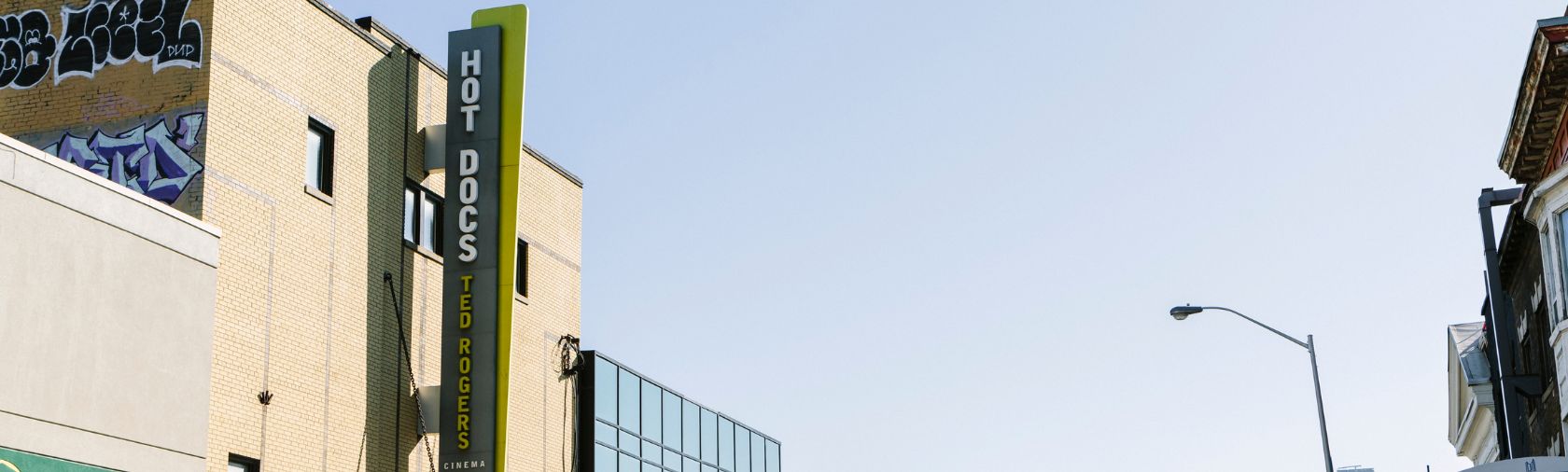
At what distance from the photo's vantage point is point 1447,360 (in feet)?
178

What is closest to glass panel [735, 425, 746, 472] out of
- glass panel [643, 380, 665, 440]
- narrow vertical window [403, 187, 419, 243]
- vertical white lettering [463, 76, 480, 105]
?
glass panel [643, 380, 665, 440]

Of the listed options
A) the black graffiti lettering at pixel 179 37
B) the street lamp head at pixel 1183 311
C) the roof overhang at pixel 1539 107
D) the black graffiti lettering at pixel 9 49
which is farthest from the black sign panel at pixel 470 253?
the roof overhang at pixel 1539 107

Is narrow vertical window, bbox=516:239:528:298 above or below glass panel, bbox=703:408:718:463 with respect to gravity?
above

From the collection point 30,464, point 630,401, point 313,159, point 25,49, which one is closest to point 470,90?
point 313,159

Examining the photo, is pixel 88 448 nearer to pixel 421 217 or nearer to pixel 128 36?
pixel 128 36

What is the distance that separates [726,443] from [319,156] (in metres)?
17.7

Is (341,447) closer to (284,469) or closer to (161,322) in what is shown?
(284,469)

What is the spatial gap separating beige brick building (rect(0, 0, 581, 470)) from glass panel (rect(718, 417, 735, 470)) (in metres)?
13.9

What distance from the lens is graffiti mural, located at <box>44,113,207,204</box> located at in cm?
2228

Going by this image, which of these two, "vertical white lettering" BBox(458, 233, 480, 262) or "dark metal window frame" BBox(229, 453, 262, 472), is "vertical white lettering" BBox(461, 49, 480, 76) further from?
"dark metal window frame" BBox(229, 453, 262, 472)

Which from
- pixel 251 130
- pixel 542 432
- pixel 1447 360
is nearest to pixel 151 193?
pixel 251 130

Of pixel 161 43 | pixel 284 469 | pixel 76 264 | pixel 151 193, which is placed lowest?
pixel 284 469

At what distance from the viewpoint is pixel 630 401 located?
3444cm

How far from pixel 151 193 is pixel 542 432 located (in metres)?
10.0
